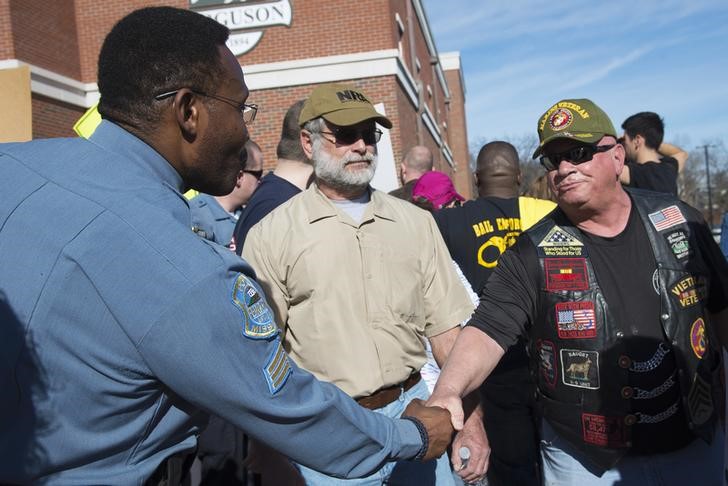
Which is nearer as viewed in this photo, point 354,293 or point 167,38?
point 167,38

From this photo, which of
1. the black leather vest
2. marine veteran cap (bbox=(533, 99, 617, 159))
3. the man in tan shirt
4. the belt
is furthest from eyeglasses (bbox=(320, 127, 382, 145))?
the belt

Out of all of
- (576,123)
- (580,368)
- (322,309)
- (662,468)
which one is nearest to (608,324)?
(580,368)

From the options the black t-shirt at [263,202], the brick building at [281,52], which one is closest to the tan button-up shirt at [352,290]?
the black t-shirt at [263,202]

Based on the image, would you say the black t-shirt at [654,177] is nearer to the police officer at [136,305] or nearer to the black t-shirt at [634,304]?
the black t-shirt at [634,304]

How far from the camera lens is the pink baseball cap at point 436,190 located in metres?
5.51

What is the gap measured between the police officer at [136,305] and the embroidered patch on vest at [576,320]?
116cm

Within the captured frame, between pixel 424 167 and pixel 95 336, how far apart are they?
5600 millimetres

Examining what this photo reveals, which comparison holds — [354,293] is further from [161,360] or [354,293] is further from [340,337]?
[161,360]

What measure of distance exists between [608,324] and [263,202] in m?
2.11

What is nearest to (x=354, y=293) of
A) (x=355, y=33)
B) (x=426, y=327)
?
(x=426, y=327)

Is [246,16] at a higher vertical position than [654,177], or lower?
higher

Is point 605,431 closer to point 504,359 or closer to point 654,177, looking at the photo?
point 504,359

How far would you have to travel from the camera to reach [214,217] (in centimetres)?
516

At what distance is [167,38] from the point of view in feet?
5.88
